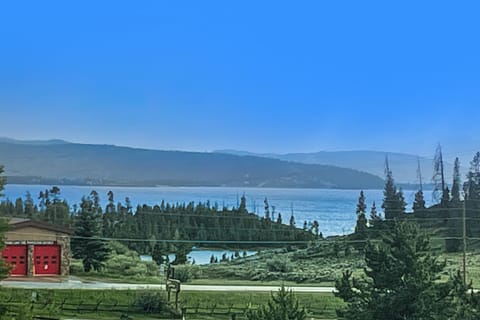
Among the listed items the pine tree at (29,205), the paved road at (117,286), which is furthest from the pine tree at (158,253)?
the pine tree at (29,205)

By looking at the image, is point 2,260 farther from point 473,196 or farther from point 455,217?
point 473,196

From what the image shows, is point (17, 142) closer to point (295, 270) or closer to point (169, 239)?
point (169, 239)

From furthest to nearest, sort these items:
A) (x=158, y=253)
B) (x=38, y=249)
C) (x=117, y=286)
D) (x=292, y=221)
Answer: (x=292, y=221) < (x=158, y=253) < (x=38, y=249) < (x=117, y=286)

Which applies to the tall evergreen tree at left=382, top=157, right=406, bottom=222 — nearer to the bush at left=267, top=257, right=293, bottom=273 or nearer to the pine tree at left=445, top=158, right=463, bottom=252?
the pine tree at left=445, top=158, right=463, bottom=252

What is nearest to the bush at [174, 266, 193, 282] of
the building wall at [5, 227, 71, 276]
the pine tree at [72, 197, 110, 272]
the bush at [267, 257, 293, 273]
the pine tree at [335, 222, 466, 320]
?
the pine tree at [72, 197, 110, 272]

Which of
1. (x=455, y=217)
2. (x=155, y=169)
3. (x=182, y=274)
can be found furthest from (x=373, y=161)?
(x=182, y=274)

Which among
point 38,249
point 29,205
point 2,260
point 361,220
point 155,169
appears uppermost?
point 155,169

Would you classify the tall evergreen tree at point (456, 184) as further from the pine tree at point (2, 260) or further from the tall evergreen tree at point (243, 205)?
the pine tree at point (2, 260)

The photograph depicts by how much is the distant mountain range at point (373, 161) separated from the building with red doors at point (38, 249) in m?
29.6

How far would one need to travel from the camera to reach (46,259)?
25562 mm

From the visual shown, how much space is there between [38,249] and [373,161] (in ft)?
211

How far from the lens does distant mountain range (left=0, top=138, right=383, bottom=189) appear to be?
66438 millimetres

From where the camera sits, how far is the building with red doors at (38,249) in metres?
24.9

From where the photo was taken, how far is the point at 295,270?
3150 cm
